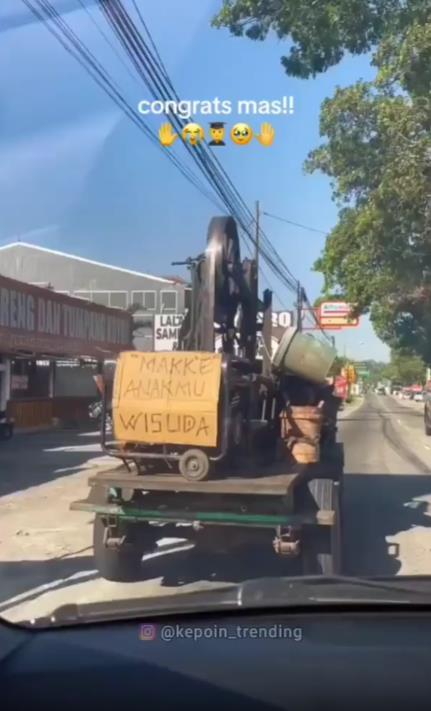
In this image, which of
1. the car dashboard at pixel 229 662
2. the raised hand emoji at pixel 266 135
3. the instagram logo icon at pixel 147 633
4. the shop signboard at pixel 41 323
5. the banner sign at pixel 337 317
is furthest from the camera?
the shop signboard at pixel 41 323

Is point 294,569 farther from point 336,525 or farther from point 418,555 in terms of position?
point 418,555

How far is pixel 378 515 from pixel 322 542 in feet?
12.7

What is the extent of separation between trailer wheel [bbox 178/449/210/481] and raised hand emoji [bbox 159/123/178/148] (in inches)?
84.5

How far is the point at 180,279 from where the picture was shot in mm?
7703

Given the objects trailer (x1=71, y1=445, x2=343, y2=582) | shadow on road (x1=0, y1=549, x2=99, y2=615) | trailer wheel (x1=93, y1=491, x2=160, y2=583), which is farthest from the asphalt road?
trailer (x1=71, y1=445, x2=343, y2=582)

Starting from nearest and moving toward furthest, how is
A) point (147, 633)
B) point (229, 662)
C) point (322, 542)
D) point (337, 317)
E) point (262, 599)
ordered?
point (229, 662), point (147, 633), point (262, 599), point (322, 542), point (337, 317)

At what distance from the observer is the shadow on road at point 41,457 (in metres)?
16.9

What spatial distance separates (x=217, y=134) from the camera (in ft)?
20.3

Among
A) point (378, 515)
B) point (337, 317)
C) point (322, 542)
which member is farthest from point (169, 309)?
point (378, 515)

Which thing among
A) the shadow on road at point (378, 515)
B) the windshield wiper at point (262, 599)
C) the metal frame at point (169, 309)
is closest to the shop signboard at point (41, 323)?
the shadow on road at point (378, 515)

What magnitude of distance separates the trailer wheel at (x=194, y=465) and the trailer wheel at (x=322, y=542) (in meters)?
0.94

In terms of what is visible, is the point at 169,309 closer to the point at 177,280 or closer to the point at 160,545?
the point at 177,280

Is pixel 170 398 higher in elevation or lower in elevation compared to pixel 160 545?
higher

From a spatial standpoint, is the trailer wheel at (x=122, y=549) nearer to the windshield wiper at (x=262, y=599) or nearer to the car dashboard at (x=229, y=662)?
the windshield wiper at (x=262, y=599)
